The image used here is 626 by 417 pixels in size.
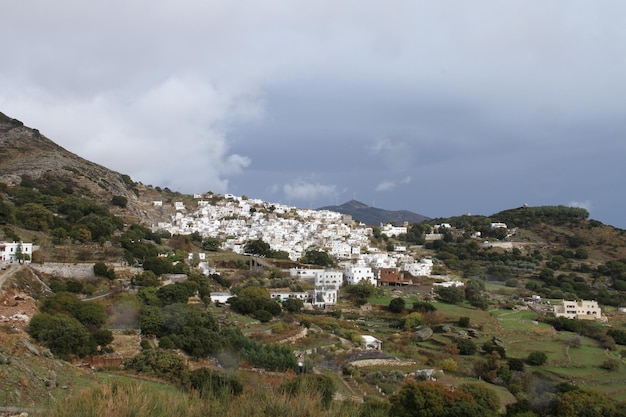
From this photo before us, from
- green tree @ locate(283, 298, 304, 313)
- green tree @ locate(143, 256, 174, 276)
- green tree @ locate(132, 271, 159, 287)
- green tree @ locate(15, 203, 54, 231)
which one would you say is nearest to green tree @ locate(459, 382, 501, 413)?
green tree @ locate(283, 298, 304, 313)

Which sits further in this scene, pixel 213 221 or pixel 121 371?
pixel 213 221

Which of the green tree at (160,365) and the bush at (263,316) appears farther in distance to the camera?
the bush at (263,316)

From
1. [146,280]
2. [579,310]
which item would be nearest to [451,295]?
[579,310]

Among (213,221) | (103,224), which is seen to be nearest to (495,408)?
(103,224)

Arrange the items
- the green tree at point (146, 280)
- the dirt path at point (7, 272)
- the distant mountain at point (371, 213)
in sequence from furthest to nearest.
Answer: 1. the distant mountain at point (371, 213)
2. the green tree at point (146, 280)
3. the dirt path at point (7, 272)

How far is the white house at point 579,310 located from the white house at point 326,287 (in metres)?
14.9

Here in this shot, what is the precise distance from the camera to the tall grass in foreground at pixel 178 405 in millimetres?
5016

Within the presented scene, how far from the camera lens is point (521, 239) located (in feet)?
235

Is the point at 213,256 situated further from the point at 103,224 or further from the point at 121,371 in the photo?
the point at 121,371

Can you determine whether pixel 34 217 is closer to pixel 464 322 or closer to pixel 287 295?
pixel 287 295

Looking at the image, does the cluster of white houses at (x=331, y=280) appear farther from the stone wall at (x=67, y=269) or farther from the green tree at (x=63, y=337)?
the green tree at (x=63, y=337)

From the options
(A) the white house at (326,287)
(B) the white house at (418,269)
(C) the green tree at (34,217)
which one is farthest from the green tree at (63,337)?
(B) the white house at (418,269)

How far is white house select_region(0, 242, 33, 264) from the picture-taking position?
1120 inches

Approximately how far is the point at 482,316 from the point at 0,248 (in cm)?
2743
